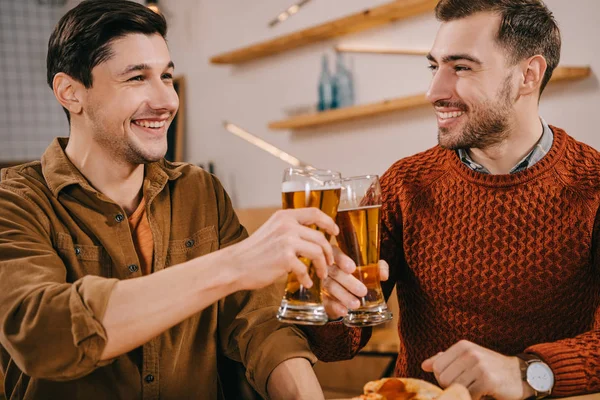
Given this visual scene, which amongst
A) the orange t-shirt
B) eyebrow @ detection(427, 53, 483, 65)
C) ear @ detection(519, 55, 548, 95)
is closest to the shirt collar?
ear @ detection(519, 55, 548, 95)

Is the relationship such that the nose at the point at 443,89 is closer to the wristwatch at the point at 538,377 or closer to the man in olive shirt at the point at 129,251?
the man in olive shirt at the point at 129,251

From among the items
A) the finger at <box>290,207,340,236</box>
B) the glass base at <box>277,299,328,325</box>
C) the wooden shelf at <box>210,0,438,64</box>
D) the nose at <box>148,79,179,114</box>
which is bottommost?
the glass base at <box>277,299,328,325</box>

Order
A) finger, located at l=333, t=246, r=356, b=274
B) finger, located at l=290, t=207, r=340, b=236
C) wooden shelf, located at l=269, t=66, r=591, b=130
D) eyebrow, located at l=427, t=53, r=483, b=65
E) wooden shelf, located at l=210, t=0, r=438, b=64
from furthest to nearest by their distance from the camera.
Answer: wooden shelf, located at l=210, t=0, r=438, b=64 → wooden shelf, located at l=269, t=66, r=591, b=130 → eyebrow, located at l=427, t=53, r=483, b=65 → finger, located at l=333, t=246, r=356, b=274 → finger, located at l=290, t=207, r=340, b=236

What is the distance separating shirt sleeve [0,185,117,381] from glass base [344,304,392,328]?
47cm

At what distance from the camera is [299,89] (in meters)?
4.23

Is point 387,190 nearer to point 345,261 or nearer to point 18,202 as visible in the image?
point 345,261

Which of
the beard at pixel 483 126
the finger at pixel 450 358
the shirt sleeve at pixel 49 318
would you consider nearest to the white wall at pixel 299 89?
the beard at pixel 483 126

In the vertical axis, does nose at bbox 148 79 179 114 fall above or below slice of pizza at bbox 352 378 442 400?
above

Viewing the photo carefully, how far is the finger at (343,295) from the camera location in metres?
1.32

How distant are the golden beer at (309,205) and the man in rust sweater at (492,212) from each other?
40 cm

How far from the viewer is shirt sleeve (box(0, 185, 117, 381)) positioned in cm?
116

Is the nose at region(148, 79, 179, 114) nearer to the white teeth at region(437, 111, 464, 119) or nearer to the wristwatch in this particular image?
the white teeth at region(437, 111, 464, 119)

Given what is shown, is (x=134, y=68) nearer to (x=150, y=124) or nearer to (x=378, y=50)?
(x=150, y=124)

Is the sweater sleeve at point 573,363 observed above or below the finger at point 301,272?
below
